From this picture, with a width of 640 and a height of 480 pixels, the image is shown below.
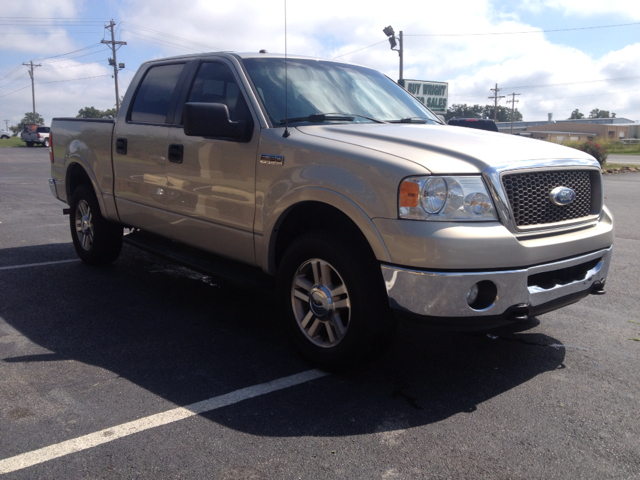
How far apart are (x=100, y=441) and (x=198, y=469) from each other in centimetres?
57

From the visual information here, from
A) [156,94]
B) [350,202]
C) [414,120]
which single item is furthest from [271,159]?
[156,94]

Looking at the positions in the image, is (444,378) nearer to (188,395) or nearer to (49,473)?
(188,395)

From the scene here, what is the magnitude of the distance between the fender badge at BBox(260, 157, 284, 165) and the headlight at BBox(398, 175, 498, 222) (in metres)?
1.00

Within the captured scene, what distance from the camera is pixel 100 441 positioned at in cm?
292

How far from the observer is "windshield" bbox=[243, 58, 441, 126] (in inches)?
168

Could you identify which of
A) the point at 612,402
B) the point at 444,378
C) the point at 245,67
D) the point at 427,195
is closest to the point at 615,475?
the point at 612,402

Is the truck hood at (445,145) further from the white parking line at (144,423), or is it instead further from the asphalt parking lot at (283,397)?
the white parking line at (144,423)

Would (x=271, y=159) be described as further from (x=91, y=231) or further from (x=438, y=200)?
(x=91, y=231)

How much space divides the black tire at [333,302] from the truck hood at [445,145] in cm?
62

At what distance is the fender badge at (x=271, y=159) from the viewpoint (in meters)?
3.89

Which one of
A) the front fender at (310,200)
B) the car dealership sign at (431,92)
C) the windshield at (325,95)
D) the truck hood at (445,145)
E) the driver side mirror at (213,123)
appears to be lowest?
the front fender at (310,200)

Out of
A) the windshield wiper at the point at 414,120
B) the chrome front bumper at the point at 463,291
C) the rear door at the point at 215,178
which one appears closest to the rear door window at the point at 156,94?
the rear door at the point at 215,178

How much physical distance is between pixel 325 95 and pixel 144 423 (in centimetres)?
262

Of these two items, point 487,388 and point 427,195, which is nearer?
point 427,195
